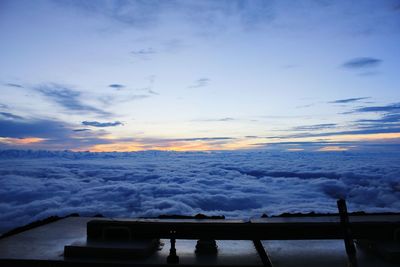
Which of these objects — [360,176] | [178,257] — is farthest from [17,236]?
[360,176]

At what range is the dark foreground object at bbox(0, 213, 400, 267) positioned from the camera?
6273 millimetres

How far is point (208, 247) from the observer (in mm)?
7039

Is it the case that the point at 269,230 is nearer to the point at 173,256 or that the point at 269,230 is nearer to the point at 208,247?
the point at 208,247

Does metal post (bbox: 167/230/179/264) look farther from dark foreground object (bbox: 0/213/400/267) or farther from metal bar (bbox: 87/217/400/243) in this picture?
metal bar (bbox: 87/217/400/243)

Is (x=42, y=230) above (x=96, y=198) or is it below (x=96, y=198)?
above

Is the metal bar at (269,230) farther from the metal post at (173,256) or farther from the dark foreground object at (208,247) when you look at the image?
the metal post at (173,256)

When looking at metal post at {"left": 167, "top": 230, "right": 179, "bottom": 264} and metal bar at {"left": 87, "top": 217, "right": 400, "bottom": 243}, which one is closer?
metal post at {"left": 167, "top": 230, "right": 179, "bottom": 264}

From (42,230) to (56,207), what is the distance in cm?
5657

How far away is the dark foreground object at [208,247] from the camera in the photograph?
6.27 m

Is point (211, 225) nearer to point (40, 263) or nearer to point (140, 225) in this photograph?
point (140, 225)

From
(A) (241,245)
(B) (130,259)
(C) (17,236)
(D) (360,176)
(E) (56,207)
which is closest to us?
(B) (130,259)

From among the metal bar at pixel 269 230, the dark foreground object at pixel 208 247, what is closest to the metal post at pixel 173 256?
the dark foreground object at pixel 208 247

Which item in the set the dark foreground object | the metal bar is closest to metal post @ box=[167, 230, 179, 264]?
the dark foreground object

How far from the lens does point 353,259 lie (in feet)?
19.2
